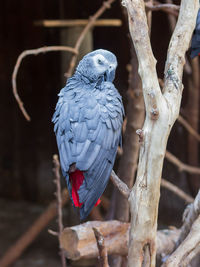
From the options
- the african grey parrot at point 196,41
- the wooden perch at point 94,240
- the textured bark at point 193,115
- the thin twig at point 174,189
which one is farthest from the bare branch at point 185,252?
the textured bark at point 193,115

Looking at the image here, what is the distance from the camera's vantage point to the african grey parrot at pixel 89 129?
614 millimetres

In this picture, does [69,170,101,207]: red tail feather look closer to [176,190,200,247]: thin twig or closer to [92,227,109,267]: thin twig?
[92,227,109,267]: thin twig

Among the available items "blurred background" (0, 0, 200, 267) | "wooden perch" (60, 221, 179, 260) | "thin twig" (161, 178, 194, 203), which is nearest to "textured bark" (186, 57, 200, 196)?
"blurred background" (0, 0, 200, 267)

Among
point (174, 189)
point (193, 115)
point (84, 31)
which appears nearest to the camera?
point (84, 31)

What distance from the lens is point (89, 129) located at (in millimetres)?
622

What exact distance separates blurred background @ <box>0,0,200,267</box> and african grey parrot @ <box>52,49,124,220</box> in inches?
20.4

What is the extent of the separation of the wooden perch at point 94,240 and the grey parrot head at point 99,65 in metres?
0.39

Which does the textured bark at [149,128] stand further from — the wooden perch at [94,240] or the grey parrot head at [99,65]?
the wooden perch at [94,240]

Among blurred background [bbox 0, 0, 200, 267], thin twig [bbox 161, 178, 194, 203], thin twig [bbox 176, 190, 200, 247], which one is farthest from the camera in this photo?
blurred background [bbox 0, 0, 200, 267]

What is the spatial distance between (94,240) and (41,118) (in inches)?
47.4

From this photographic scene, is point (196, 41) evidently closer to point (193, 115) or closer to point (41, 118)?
point (193, 115)

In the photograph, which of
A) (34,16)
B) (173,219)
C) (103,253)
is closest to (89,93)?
(103,253)

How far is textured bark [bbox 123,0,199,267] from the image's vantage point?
0.64 metres

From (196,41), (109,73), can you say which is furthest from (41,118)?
(109,73)
